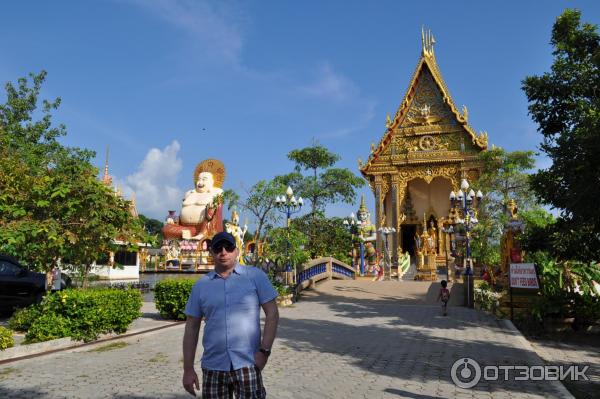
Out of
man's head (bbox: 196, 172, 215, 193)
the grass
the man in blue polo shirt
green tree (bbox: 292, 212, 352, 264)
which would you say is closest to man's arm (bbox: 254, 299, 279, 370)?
the man in blue polo shirt

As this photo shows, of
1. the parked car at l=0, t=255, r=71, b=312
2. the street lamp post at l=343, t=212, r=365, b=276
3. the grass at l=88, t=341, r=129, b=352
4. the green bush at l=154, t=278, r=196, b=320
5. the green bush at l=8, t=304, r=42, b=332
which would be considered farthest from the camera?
the street lamp post at l=343, t=212, r=365, b=276

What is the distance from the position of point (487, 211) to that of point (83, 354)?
25172 mm

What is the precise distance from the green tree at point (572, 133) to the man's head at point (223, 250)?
18.8ft

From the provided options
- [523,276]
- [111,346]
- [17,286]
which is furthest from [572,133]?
[17,286]

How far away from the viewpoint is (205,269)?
110ft

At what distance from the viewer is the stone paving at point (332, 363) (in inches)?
200

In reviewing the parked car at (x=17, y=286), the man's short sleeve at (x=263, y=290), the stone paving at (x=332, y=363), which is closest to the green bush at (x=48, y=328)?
the stone paving at (x=332, y=363)

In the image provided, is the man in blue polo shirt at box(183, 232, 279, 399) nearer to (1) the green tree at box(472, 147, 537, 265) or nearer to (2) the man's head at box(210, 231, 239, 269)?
(2) the man's head at box(210, 231, 239, 269)

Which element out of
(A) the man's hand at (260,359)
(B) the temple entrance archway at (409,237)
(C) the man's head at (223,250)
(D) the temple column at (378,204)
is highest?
(D) the temple column at (378,204)

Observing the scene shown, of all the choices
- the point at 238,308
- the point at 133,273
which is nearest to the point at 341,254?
the point at 133,273

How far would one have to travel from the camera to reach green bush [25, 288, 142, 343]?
7.46 meters

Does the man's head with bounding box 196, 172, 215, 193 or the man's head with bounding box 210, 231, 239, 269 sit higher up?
the man's head with bounding box 196, 172, 215, 193

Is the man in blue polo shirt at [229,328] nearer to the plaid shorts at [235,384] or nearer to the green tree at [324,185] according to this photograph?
the plaid shorts at [235,384]

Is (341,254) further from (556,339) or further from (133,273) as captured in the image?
(556,339)
